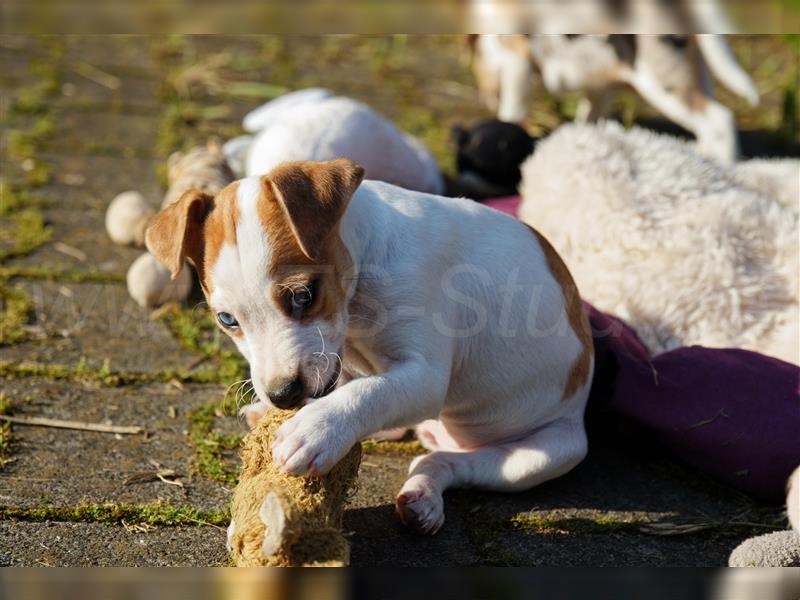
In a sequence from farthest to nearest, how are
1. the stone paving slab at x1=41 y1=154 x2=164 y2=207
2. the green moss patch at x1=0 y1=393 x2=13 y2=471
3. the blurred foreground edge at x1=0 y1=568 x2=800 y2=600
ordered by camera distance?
the stone paving slab at x1=41 y1=154 x2=164 y2=207
the green moss patch at x1=0 y1=393 x2=13 y2=471
the blurred foreground edge at x1=0 y1=568 x2=800 y2=600

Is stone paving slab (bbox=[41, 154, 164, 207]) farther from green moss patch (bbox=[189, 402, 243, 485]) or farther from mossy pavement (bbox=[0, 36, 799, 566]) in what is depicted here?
green moss patch (bbox=[189, 402, 243, 485])

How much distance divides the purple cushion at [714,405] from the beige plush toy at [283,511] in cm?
105

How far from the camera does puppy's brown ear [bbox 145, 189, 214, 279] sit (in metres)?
2.28

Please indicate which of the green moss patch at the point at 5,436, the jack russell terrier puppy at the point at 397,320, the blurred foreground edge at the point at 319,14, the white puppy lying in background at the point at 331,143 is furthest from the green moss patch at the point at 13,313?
the blurred foreground edge at the point at 319,14

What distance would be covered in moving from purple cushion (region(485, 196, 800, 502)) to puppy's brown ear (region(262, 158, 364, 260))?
1.20 meters

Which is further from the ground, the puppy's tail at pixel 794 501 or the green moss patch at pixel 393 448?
the puppy's tail at pixel 794 501

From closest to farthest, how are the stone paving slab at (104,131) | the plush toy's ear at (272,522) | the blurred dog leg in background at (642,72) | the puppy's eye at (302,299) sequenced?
the plush toy's ear at (272,522)
the puppy's eye at (302,299)
the blurred dog leg in background at (642,72)
the stone paving slab at (104,131)

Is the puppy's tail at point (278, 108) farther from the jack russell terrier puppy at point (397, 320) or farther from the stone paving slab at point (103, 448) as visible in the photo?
the jack russell terrier puppy at point (397, 320)

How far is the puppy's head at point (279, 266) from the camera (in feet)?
7.05

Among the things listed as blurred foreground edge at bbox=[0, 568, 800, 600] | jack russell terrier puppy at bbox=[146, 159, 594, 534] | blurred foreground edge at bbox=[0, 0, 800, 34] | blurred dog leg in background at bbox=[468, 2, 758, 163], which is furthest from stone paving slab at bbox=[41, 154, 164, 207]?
blurred foreground edge at bbox=[0, 0, 800, 34]

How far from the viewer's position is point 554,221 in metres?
3.60

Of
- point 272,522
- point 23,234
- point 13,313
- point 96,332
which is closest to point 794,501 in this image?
point 272,522

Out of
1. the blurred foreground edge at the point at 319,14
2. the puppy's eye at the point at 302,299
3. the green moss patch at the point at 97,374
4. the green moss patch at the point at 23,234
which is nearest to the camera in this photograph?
the blurred foreground edge at the point at 319,14

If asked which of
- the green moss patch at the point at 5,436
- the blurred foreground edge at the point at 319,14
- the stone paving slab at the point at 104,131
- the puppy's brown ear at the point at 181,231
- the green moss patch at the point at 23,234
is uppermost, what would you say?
the blurred foreground edge at the point at 319,14
